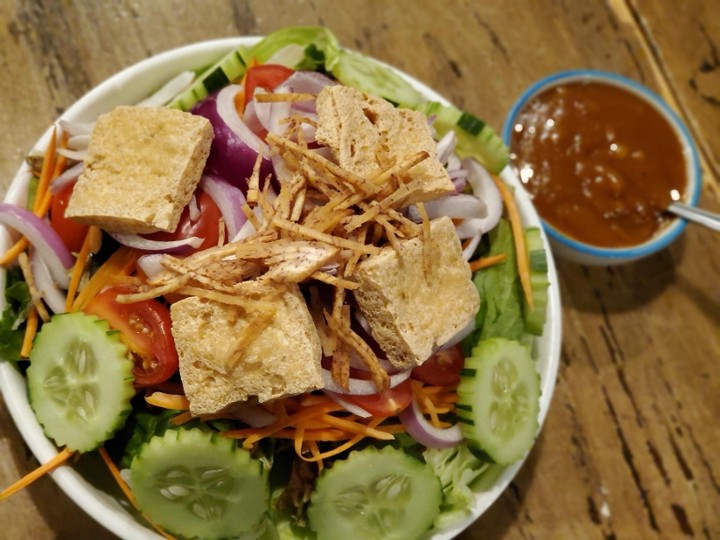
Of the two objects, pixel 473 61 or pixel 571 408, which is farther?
pixel 473 61

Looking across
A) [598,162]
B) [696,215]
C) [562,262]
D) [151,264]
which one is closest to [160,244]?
[151,264]

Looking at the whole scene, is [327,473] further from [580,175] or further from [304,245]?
[580,175]

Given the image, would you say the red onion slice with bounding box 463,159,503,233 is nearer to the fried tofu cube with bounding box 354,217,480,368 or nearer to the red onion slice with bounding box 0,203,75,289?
A: the fried tofu cube with bounding box 354,217,480,368

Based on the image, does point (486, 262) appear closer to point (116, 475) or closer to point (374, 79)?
point (374, 79)

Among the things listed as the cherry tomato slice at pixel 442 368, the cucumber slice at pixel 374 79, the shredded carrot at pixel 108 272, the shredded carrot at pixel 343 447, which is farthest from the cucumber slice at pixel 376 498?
the cucumber slice at pixel 374 79

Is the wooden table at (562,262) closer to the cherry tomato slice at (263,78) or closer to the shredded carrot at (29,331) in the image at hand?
the shredded carrot at (29,331)

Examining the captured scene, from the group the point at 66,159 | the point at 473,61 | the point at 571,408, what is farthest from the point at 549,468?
the point at 66,159
